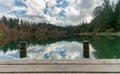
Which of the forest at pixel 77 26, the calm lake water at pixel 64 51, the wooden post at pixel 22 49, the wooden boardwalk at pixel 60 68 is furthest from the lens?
the forest at pixel 77 26

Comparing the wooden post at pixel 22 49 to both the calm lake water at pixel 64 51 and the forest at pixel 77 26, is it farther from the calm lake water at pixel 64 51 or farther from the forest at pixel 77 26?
the forest at pixel 77 26

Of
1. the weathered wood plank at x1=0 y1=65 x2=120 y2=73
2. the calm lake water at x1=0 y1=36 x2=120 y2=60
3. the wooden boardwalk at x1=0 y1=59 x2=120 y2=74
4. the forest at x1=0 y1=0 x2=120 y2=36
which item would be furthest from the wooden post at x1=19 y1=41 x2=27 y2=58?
the forest at x1=0 y1=0 x2=120 y2=36

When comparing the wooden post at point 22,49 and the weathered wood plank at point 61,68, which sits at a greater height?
the wooden post at point 22,49

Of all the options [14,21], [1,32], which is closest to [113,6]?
Result: [1,32]

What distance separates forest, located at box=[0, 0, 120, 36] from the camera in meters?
66.0

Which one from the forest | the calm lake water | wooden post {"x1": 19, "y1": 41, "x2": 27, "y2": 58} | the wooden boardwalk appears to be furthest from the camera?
the forest

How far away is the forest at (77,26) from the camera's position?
66000mm

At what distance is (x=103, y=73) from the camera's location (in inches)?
237

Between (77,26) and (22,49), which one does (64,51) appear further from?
(77,26)

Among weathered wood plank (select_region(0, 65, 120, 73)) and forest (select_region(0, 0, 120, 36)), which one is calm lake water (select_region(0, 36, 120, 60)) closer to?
weathered wood plank (select_region(0, 65, 120, 73))

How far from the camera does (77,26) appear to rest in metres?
124

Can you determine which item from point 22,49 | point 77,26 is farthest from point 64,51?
point 77,26

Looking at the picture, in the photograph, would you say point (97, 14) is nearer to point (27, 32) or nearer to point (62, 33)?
point (27, 32)

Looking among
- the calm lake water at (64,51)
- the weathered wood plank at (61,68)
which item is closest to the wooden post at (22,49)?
the calm lake water at (64,51)
